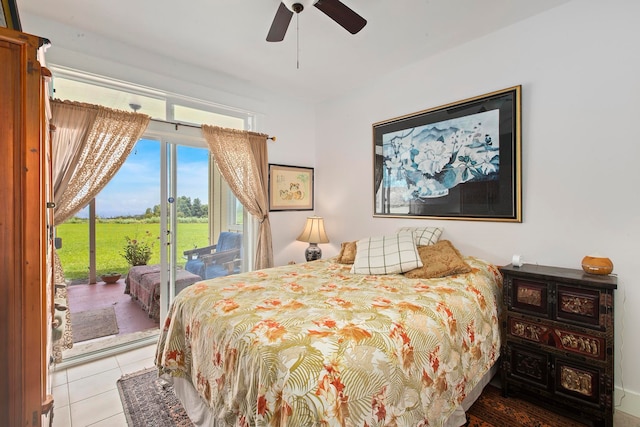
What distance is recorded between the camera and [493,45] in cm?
255

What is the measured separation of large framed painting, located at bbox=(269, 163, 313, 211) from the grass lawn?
37.1 inches

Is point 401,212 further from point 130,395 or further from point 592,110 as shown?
point 130,395

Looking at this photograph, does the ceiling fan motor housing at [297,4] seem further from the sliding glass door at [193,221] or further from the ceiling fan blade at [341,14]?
the sliding glass door at [193,221]

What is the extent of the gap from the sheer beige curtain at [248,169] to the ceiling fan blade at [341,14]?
5.95 ft

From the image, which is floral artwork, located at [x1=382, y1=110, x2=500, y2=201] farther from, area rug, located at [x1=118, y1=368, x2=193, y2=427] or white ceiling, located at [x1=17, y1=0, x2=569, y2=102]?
area rug, located at [x1=118, y1=368, x2=193, y2=427]

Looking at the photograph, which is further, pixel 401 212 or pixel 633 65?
pixel 401 212

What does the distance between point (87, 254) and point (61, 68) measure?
1.66 metres

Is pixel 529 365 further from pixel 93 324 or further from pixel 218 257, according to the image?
pixel 93 324

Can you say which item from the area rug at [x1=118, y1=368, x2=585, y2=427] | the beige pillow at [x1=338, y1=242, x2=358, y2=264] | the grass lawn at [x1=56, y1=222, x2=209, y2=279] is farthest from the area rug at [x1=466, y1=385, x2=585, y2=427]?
the grass lawn at [x1=56, y1=222, x2=209, y2=279]

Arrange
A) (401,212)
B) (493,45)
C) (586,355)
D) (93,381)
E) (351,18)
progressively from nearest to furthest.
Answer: (586,355)
(351,18)
(93,381)
(493,45)
(401,212)

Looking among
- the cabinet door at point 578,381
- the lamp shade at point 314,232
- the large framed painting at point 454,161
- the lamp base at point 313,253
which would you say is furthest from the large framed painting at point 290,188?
the cabinet door at point 578,381

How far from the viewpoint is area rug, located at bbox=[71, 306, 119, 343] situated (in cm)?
291

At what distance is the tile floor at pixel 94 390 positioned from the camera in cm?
192

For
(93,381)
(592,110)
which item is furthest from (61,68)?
(592,110)
